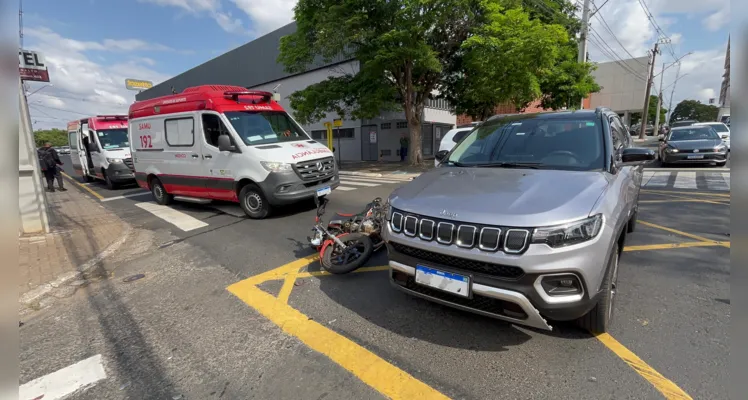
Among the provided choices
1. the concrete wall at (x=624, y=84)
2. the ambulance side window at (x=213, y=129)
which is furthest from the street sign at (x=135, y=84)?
the concrete wall at (x=624, y=84)

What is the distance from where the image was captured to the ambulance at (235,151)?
6.54m

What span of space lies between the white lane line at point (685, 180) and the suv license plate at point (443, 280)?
1024 centimetres

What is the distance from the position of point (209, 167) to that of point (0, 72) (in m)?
7.18

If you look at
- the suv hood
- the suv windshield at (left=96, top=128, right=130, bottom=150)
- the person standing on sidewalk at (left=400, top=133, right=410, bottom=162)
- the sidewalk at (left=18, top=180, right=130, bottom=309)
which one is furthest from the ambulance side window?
the person standing on sidewalk at (left=400, top=133, right=410, bottom=162)

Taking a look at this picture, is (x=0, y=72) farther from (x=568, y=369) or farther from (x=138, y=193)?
(x=138, y=193)

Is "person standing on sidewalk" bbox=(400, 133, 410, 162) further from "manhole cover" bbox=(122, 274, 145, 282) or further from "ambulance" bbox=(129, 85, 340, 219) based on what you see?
"manhole cover" bbox=(122, 274, 145, 282)

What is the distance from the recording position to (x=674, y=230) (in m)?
5.46

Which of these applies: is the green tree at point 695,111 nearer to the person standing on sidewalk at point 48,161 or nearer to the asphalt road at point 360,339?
the asphalt road at point 360,339

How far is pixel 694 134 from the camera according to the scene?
43.8 ft

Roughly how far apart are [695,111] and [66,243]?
12254cm

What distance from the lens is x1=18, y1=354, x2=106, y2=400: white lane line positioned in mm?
2434

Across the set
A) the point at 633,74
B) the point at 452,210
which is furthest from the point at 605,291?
the point at 633,74

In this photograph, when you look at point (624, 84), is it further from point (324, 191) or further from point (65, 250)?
point (65, 250)

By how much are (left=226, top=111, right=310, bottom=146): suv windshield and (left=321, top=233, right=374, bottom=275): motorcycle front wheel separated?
3.48 m
